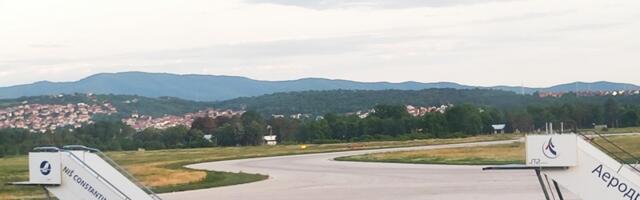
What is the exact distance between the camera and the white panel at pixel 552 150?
15.7 metres

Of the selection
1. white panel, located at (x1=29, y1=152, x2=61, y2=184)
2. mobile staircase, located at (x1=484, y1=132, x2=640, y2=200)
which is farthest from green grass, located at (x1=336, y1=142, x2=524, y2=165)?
white panel, located at (x1=29, y1=152, x2=61, y2=184)

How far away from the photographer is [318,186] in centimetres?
4491

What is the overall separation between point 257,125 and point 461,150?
210ft

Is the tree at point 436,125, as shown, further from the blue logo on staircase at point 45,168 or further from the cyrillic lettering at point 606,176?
the cyrillic lettering at point 606,176

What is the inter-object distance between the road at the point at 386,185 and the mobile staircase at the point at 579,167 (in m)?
15.0

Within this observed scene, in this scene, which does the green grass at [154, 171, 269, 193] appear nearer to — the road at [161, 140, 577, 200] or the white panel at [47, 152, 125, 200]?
the road at [161, 140, 577, 200]

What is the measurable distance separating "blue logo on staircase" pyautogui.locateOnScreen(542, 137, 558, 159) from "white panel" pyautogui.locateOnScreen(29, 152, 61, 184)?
7.55m

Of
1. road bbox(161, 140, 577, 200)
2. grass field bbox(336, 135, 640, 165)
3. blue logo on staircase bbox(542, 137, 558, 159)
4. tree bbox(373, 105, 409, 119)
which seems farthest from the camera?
tree bbox(373, 105, 409, 119)

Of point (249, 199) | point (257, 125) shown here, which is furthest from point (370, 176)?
point (257, 125)

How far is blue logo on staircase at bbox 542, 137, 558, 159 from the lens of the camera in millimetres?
15852

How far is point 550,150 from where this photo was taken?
52.1ft

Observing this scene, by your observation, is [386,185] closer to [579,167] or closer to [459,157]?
[459,157]

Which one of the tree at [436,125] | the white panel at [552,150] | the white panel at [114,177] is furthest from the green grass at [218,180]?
the tree at [436,125]

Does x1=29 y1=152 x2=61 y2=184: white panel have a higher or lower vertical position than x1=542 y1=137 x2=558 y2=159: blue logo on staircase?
lower
